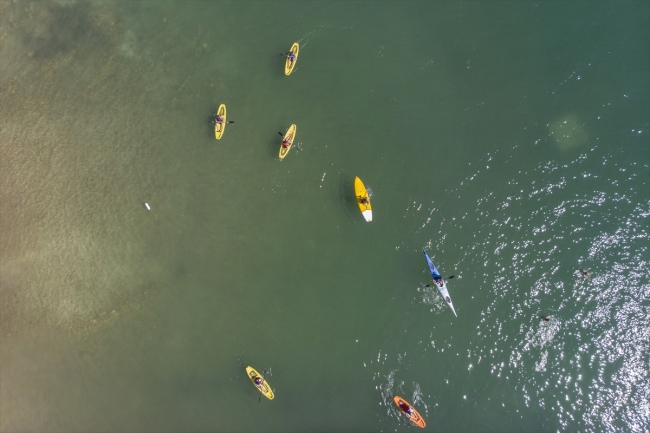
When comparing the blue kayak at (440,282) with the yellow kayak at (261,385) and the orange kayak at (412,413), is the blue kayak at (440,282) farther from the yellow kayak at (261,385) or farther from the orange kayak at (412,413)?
the yellow kayak at (261,385)

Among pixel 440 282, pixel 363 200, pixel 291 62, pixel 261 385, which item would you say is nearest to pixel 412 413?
pixel 440 282

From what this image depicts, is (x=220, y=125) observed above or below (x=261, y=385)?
above

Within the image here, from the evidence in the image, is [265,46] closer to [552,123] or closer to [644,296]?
[552,123]

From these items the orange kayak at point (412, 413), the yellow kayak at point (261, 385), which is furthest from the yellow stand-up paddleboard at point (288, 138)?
the orange kayak at point (412, 413)

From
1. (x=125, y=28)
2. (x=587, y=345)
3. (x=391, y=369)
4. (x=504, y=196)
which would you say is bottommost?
(x=587, y=345)

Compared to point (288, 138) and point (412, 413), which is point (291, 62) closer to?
point (288, 138)

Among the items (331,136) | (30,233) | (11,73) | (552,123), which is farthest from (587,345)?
(11,73)

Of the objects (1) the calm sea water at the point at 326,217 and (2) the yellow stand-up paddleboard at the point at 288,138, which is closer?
(1) the calm sea water at the point at 326,217
